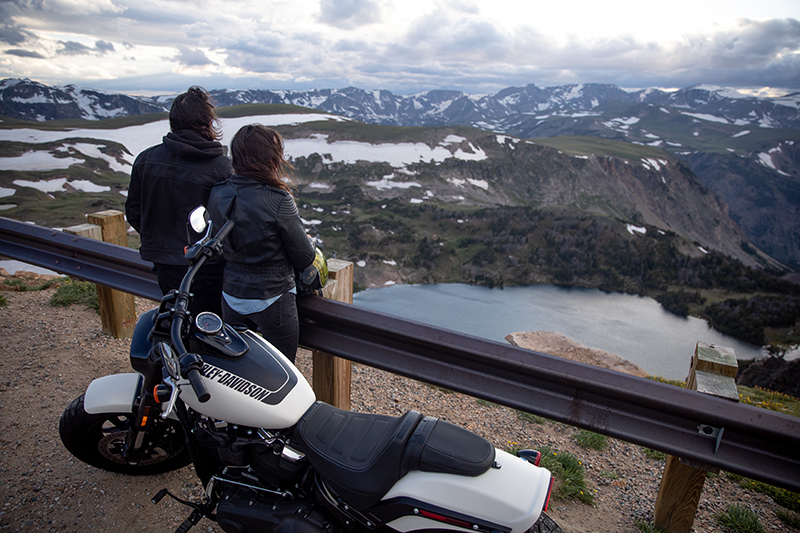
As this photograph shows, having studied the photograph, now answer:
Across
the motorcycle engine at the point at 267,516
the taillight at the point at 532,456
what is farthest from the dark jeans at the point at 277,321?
the taillight at the point at 532,456

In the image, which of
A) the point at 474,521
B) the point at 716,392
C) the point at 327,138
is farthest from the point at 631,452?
the point at 327,138

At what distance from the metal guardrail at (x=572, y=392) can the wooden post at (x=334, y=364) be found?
0.26 m

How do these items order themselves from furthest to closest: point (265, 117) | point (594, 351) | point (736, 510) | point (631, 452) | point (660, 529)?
point (265, 117)
point (594, 351)
point (631, 452)
point (736, 510)
point (660, 529)

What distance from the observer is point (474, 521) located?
1.98 metres

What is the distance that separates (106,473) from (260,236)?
2509 millimetres

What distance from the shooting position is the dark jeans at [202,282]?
3.36 metres

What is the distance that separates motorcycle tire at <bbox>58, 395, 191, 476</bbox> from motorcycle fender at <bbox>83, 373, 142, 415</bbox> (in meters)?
0.07

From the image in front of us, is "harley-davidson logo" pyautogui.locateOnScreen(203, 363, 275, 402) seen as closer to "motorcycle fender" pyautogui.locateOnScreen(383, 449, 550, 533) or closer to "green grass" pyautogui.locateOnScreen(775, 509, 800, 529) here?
"motorcycle fender" pyautogui.locateOnScreen(383, 449, 550, 533)

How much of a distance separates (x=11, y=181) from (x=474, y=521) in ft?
264

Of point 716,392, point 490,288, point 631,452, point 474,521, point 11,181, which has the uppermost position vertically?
point 716,392

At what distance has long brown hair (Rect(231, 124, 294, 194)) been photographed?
2.92m

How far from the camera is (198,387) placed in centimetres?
183

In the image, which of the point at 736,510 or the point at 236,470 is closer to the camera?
A: the point at 236,470

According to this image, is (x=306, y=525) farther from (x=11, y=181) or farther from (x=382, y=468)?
(x=11, y=181)
